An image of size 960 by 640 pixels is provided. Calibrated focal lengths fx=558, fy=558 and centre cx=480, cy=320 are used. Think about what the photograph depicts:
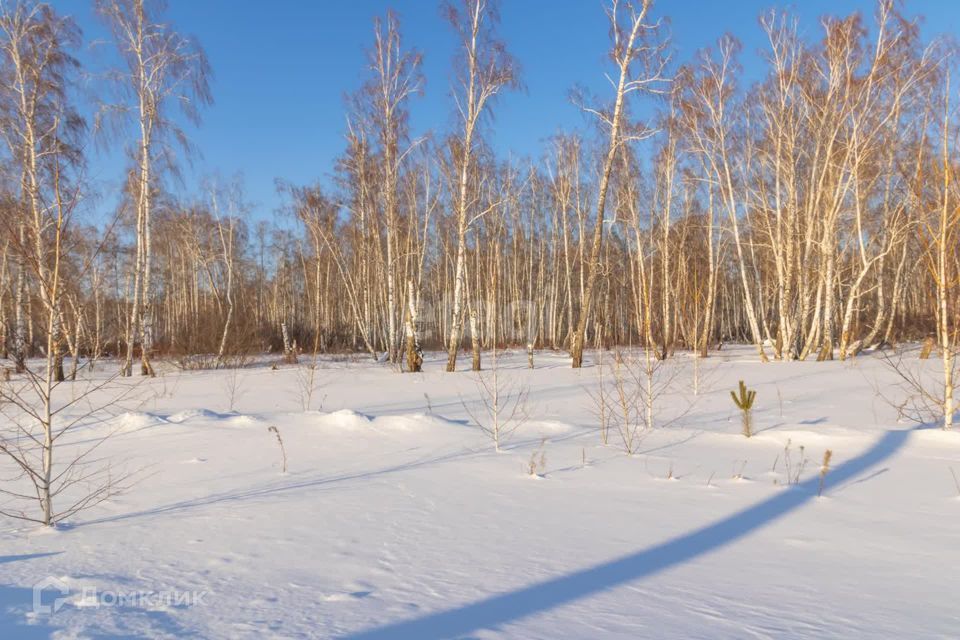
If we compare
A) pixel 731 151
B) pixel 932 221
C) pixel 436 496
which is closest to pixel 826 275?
pixel 731 151

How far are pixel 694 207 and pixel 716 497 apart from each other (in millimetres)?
19075

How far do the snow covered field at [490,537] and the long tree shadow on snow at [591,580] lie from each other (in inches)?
0.5

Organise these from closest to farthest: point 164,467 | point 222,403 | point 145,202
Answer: point 164,467
point 222,403
point 145,202

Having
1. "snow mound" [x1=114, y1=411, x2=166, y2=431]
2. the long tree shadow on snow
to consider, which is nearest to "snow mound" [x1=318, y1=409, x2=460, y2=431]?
"snow mound" [x1=114, y1=411, x2=166, y2=431]

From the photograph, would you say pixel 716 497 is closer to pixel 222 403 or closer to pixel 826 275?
pixel 222 403

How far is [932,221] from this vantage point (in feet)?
53.0

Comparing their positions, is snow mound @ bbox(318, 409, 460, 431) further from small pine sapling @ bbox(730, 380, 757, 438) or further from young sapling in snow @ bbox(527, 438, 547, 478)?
small pine sapling @ bbox(730, 380, 757, 438)

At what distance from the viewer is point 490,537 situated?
3.20 metres

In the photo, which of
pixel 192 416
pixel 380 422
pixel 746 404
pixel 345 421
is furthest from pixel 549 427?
pixel 192 416

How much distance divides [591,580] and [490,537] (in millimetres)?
751

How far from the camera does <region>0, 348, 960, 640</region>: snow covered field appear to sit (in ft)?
7.11

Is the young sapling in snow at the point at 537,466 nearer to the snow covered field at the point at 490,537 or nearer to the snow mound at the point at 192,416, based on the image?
the snow covered field at the point at 490,537

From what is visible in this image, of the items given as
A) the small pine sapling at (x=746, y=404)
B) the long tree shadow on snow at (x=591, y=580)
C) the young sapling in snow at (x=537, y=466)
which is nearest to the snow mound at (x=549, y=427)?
the young sapling in snow at (x=537, y=466)

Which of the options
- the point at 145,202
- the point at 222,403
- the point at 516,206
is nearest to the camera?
the point at 222,403
